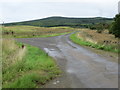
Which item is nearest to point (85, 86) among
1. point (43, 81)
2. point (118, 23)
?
point (43, 81)

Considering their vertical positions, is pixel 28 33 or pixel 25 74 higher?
pixel 25 74

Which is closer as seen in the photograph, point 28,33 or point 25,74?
point 25,74

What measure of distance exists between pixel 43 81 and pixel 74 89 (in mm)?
1465

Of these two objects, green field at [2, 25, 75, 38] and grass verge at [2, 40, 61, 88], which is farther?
green field at [2, 25, 75, 38]

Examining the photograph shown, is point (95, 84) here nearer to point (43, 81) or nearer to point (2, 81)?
point (43, 81)

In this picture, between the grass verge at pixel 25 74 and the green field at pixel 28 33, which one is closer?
the grass verge at pixel 25 74

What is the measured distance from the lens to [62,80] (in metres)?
6.83

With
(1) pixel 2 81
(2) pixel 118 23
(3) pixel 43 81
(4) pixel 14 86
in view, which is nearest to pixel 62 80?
(3) pixel 43 81

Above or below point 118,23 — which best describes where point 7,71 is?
below

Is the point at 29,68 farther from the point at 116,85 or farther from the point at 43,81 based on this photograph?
the point at 116,85

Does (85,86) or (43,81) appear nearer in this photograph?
(85,86)

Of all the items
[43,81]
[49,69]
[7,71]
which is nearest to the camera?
[43,81]

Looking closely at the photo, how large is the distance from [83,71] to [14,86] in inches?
139

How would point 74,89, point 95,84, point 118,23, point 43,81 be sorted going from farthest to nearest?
1. point 118,23
2. point 43,81
3. point 95,84
4. point 74,89
